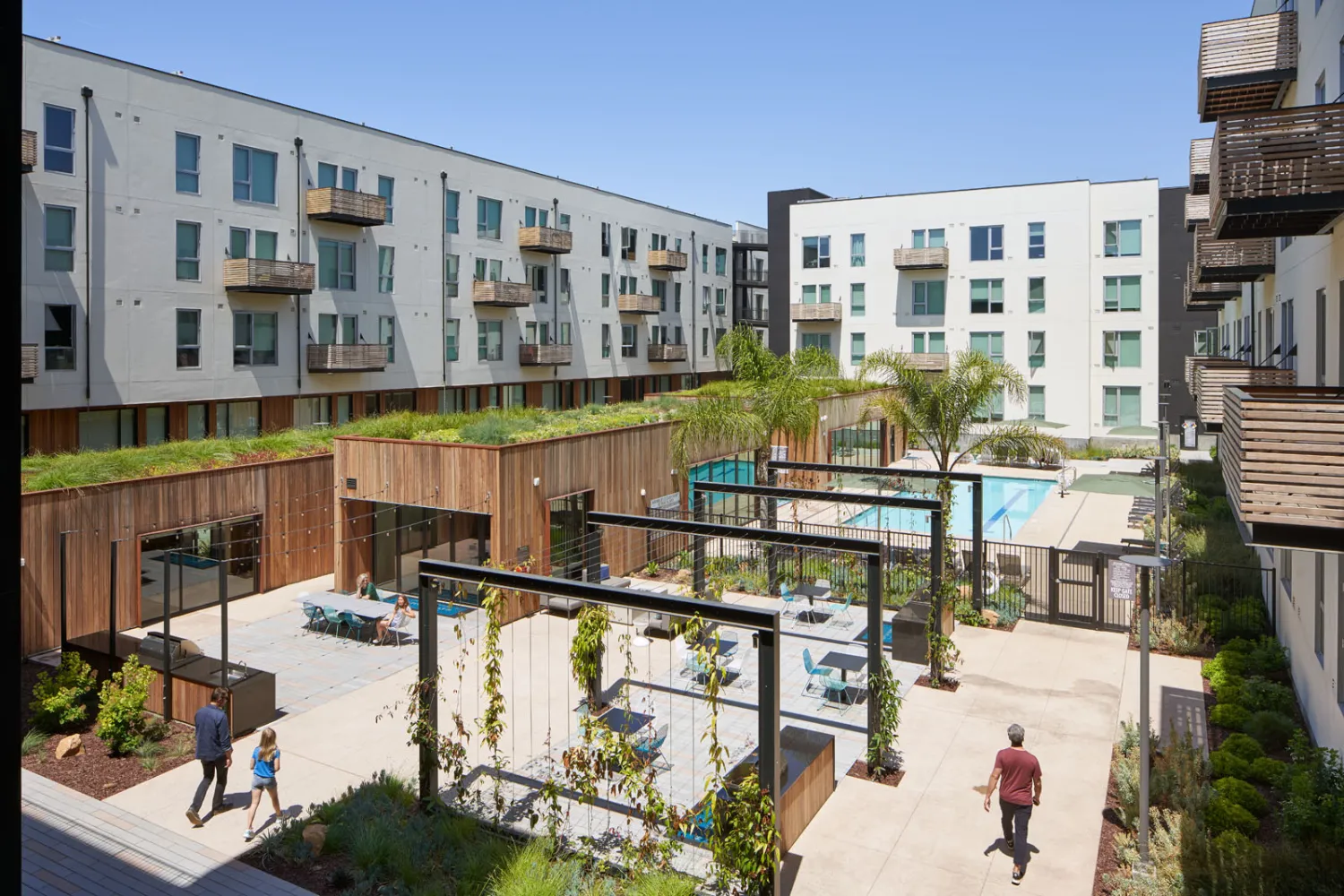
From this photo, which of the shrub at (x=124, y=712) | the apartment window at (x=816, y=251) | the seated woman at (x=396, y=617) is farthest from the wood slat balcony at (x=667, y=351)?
the shrub at (x=124, y=712)

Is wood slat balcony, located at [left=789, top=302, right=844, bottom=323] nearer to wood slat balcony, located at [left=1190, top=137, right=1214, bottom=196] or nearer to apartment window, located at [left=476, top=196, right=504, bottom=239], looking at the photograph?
apartment window, located at [left=476, top=196, right=504, bottom=239]

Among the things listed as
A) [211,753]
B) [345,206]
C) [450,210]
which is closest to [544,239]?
[450,210]

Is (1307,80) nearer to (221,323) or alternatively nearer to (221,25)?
(221,25)

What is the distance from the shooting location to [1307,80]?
13812 millimetres

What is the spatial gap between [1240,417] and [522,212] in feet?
132

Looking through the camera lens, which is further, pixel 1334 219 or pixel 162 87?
pixel 162 87

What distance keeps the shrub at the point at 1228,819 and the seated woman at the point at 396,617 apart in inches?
529

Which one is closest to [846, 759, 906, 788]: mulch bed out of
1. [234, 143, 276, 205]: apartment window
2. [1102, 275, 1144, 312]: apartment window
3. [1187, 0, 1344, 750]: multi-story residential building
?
[1187, 0, 1344, 750]: multi-story residential building

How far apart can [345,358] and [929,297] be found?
100 feet

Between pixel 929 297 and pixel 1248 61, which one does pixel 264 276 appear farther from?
pixel 929 297

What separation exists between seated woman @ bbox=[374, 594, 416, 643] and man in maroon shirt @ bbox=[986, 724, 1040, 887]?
11.8 meters

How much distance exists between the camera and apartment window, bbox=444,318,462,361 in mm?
40656

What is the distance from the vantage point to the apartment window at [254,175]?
104ft

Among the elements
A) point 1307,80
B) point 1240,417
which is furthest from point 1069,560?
point 1240,417
